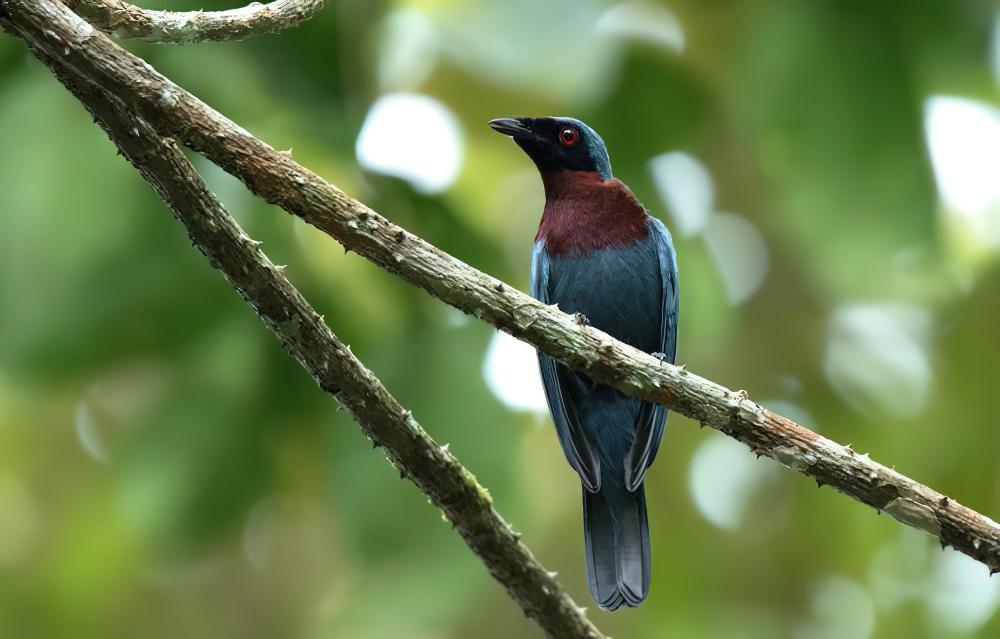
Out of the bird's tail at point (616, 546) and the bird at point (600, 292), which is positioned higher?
the bird at point (600, 292)

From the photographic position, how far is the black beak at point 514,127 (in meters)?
→ 5.31

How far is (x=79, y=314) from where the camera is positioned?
16.5 ft

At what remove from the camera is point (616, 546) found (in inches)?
173

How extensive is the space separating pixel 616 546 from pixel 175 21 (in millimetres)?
2463

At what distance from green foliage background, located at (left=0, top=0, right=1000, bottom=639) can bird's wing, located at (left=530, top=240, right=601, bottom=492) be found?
0.37 m

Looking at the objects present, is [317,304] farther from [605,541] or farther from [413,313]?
A: [605,541]

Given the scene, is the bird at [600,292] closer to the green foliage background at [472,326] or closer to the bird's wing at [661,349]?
the bird's wing at [661,349]

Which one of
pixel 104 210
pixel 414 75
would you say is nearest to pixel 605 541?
pixel 104 210

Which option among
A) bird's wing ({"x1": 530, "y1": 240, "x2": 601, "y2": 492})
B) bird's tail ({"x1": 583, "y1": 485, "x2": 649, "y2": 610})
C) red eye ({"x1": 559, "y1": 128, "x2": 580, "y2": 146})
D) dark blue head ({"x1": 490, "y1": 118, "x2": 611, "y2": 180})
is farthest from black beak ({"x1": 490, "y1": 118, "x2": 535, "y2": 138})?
bird's tail ({"x1": 583, "y1": 485, "x2": 649, "y2": 610})

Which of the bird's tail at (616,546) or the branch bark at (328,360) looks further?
the bird's tail at (616,546)

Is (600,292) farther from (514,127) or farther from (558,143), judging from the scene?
(514,127)

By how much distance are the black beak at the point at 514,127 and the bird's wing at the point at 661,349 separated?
68 centimetres

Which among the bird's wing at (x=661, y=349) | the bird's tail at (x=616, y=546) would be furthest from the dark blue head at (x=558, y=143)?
→ the bird's tail at (x=616, y=546)

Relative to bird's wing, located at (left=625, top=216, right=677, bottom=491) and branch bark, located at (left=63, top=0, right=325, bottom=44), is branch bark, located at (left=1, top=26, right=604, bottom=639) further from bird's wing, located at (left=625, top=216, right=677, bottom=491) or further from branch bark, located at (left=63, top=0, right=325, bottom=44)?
bird's wing, located at (left=625, top=216, right=677, bottom=491)
